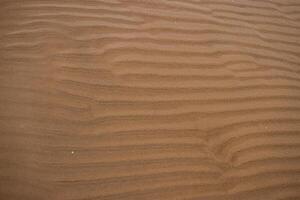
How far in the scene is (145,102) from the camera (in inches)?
105

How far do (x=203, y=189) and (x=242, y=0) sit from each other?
214 centimetres

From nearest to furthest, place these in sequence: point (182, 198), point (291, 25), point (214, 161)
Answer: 1. point (182, 198)
2. point (214, 161)
3. point (291, 25)

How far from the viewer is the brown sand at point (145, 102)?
232cm

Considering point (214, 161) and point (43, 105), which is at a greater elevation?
point (43, 105)

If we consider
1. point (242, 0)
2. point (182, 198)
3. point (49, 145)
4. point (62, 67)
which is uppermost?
point (242, 0)

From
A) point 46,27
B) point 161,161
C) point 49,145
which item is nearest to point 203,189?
point 161,161

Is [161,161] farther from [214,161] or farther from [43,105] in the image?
[43,105]

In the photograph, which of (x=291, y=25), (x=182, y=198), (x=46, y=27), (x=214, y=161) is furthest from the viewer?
(x=291, y=25)

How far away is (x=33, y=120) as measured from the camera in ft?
8.27

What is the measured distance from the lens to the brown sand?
2.32m

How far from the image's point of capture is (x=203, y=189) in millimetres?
2344

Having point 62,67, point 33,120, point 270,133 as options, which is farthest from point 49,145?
point 270,133

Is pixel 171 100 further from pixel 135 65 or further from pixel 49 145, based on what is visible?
pixel 49 145

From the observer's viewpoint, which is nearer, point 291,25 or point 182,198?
point 182,198
